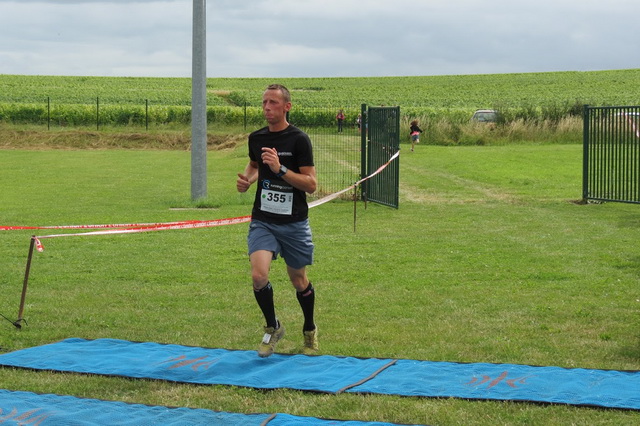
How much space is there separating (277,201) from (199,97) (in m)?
14.0

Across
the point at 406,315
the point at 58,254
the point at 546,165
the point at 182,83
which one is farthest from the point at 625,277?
the point at 182,83

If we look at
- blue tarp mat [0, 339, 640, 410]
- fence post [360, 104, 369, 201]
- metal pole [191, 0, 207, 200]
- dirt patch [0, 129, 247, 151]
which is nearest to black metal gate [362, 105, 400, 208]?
fence post [360, 104, 369, 201]

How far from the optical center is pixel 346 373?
682cm

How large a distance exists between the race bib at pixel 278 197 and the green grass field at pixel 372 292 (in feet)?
4.25

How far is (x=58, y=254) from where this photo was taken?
528 inches

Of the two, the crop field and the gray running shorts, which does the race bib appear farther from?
the crop field

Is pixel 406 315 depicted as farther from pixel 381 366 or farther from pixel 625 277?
pixel 625 277

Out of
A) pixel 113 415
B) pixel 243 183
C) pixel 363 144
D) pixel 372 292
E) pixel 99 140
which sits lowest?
pixel 113 415

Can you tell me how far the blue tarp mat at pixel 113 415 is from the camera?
18.6ft

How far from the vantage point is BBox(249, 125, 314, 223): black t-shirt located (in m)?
7.24

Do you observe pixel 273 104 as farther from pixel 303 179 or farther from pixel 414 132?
pixel 414 132

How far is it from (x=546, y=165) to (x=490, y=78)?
82598 millimetres

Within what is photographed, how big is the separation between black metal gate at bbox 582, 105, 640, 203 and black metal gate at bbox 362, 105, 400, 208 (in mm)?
4379

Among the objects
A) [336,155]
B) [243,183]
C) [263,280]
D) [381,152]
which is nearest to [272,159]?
[243,183]
